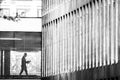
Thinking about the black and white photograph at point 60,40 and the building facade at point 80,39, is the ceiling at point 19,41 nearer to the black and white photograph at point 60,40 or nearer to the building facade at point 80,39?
the black and white photograph at point 60,40

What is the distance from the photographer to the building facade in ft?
165

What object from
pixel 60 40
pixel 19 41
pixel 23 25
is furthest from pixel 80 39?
pixel 19 41

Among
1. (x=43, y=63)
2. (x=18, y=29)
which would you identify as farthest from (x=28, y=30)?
(x=43, y=63)

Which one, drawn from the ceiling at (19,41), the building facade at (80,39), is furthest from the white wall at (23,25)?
the building facade at (80,39)

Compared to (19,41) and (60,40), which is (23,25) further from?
(60,40)

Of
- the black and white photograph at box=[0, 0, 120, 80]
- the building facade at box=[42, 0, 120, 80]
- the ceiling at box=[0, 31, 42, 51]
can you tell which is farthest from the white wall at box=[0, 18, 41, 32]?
the building facade at box=[42, 0, 120, 80]

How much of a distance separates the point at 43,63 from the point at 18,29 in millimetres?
6383

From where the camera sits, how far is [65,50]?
64938mm

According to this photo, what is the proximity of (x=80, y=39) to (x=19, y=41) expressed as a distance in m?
21.6

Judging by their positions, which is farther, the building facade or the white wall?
the white wall

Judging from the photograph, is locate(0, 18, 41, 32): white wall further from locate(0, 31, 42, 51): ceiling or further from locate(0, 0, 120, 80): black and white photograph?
locate(0, 31, 42, 51): ceiling

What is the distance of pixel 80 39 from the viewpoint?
194ft

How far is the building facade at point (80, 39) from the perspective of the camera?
1983 inches

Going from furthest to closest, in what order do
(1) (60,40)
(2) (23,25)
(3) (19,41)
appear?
1. (3) (19,41)
2. (2) (23,25)
3. (1) (60,40)
